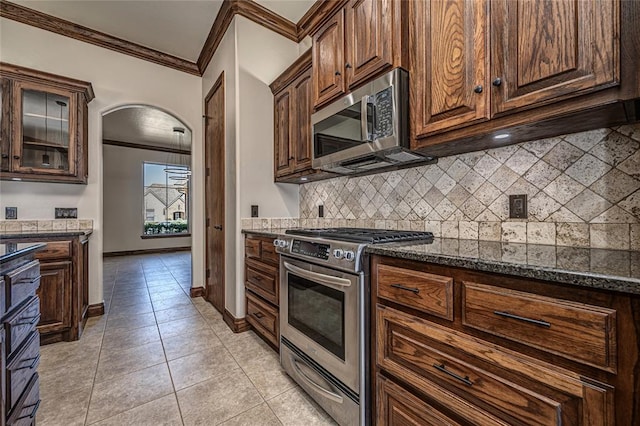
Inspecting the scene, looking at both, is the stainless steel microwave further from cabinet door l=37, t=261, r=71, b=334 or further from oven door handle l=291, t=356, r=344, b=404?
cabinet door l=37, t=261, r=71, b=334

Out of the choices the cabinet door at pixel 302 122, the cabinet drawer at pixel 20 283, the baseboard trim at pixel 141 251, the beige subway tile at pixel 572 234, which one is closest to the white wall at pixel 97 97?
the cabinet door at pixel 302 122

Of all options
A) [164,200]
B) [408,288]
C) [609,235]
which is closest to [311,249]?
[408,288]

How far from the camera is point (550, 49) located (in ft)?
3.33

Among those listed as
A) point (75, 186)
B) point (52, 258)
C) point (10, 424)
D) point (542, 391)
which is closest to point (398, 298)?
point (542, 391)

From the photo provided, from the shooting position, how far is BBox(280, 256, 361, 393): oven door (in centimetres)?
133

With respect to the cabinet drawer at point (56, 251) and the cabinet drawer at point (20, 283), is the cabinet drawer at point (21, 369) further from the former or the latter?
the cabinet drawer at point (56, 251)

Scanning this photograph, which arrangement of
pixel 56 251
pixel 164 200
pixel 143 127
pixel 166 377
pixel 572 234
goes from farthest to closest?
pixel 164 200 < pixel 143 127 < pixel 56 251 < pixel 166 377 < pixel 572 234

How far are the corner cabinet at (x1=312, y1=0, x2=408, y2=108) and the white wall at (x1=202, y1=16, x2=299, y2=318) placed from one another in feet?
2.87

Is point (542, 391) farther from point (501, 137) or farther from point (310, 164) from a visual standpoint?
point (310, 164)

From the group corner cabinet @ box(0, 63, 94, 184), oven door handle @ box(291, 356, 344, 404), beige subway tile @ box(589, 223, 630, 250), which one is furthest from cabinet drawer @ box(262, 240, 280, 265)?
corner cabinet @ box(0, 63, 94, 184)

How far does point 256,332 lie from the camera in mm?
2488

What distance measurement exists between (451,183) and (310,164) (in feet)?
3.67

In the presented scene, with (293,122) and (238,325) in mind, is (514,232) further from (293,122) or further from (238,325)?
(238,325)

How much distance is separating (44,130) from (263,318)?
268 centimetres
